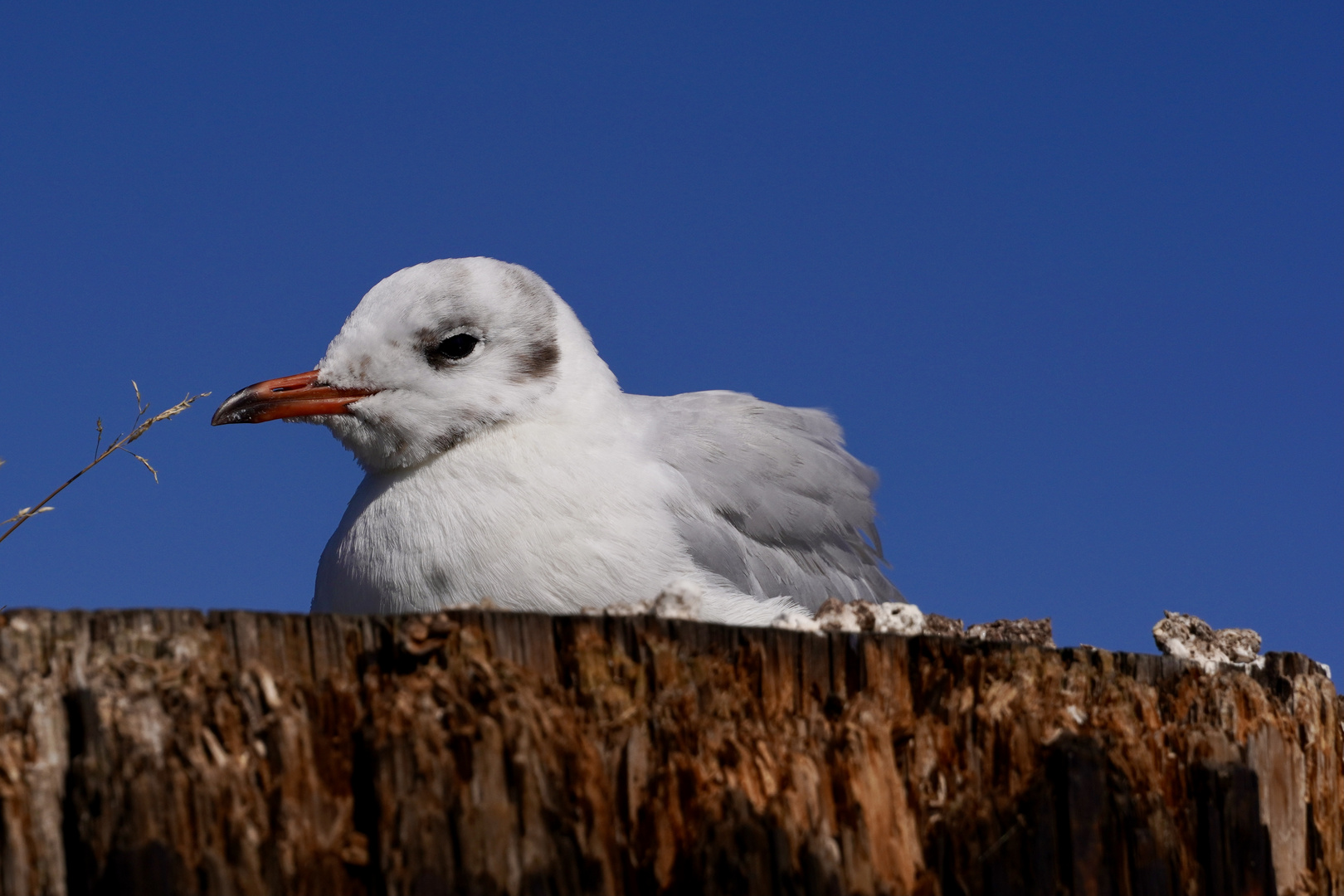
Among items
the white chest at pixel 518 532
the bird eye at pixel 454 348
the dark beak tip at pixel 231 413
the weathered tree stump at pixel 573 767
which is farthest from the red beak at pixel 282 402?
the weathered tree stump at pixel 573 767

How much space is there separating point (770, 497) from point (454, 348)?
5.32ft

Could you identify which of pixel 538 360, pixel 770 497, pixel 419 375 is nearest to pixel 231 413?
pixel 419 375

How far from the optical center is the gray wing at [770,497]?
602 centimetres

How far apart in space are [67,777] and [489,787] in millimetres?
859

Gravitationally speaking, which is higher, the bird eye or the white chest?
the bird eye

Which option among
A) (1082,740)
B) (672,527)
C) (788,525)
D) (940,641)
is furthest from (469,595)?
(1082,740)

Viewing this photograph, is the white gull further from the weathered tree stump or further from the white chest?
the weathered tree stump

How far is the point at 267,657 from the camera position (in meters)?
2.93

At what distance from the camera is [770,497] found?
248 inches

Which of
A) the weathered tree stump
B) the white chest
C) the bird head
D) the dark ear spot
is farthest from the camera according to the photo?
the dark ear spot

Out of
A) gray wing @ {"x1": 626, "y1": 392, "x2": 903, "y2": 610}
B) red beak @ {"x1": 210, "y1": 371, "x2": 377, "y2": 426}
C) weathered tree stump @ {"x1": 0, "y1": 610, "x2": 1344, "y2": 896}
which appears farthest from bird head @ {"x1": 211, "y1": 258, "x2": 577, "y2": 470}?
weathered tree stump @ {"x1": 0, "y1": 610, "x2": 1344, "y2": 896}

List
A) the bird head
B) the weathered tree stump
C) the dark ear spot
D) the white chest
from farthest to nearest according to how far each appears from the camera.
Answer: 1. the dark ear spot
2. the bird head
3. the white chest
4. the weathered tree stump

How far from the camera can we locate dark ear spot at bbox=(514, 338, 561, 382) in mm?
6000

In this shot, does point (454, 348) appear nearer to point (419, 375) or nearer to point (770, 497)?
point (419, 375)
